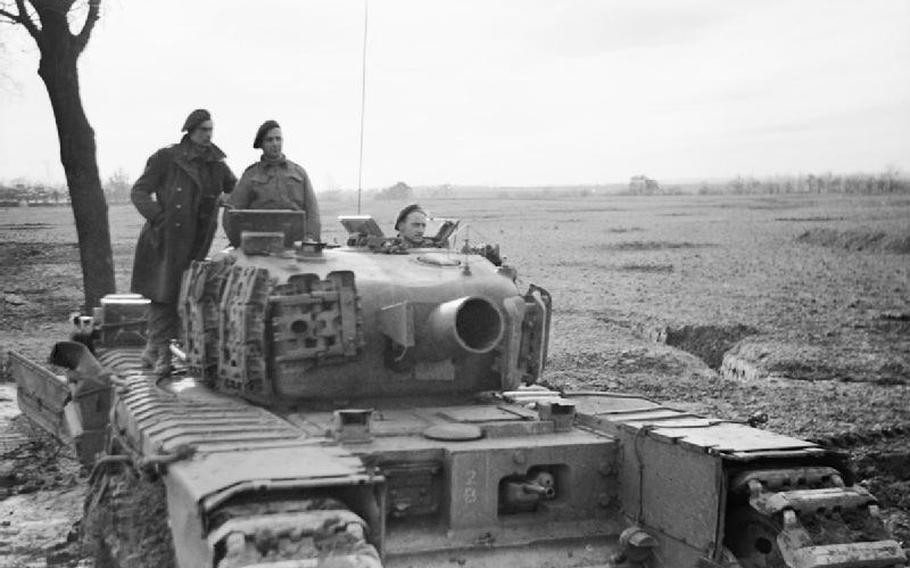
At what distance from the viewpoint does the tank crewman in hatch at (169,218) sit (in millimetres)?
9367

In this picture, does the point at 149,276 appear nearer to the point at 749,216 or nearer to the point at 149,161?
the point at 149,161

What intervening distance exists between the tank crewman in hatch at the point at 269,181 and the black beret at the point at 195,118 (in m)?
0.56

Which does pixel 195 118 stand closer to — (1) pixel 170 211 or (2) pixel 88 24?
(1) pixel 170 211

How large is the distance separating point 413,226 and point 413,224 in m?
0.02

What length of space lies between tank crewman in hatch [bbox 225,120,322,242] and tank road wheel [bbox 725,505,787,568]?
13.8ft

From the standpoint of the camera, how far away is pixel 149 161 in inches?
369

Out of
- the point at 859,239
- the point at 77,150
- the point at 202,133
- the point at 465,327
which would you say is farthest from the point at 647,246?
the point at 465,327

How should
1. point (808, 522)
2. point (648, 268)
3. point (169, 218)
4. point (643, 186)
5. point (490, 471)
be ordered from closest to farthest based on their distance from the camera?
point (808, 522)
point (490, 471)
point (169, 218)
point (648, 268)
point (643, 186)

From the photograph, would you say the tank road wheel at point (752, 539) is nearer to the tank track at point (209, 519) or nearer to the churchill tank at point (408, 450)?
the churchill tank at point (408, 450)

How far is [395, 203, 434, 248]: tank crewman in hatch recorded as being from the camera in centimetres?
903

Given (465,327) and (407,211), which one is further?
(407,211)

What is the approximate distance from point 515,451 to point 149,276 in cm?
415

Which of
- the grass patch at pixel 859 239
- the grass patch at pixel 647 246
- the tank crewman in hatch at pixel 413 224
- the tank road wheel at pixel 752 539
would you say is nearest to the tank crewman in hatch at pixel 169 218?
the tank crewman in hatch at pixel 413 224

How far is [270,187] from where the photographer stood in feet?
29.7
